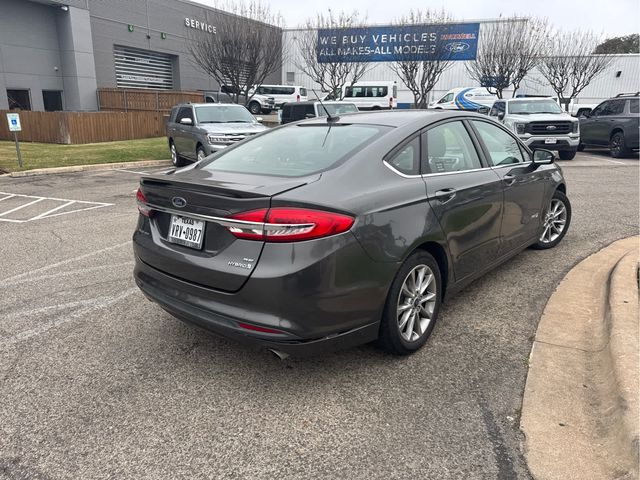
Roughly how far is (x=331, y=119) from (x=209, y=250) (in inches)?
69.5

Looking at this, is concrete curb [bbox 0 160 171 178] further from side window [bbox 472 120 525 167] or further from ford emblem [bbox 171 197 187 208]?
side window [bbox 472 120 525 167]

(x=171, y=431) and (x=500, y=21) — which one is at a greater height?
(x=500, y=21)

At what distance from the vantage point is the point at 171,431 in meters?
2.56

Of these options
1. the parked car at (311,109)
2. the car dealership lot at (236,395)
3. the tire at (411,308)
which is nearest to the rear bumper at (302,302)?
the tire at (411,308)

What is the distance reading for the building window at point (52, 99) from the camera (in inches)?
989

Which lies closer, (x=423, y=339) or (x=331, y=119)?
(x=423, y=339)

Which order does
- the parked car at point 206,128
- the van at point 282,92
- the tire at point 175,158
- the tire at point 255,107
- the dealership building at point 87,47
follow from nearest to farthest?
the parked car at point 206,128
the tire at point 175,158
the dealership building at point 87,47
the tire at point 255,107
the van at point 282,92

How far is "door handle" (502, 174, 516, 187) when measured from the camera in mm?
4201

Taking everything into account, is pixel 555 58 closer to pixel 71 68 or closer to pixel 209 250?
pixel 71 68

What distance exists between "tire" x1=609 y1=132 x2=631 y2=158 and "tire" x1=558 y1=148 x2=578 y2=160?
142cm

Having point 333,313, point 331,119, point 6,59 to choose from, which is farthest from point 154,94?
point 333,313

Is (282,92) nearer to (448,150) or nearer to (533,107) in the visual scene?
(533,107)

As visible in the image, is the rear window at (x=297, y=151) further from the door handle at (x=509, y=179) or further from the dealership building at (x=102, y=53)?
the dealership building at (x=102, y=53)

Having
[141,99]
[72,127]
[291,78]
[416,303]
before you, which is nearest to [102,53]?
[141,99]
